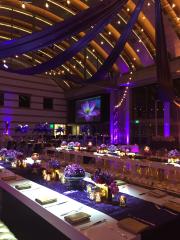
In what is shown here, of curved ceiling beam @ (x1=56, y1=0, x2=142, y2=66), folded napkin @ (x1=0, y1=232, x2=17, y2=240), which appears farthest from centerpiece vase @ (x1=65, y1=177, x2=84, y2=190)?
curved ceiling beam @ (x1=56, y1=0, x2=142, y2=66)

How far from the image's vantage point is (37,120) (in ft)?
63.5

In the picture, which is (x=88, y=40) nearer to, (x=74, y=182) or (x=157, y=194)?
(x=74, y=182)

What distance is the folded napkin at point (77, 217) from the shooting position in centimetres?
203

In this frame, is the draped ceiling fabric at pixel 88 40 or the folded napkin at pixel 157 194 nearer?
the folded napkin at pixel 157 194

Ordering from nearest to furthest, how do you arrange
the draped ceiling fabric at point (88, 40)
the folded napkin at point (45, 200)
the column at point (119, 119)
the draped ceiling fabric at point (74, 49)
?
the folded napkin at point (45, 200) → the draped ceiling fabric at point (88, 40) → the draped ceiling fabric at point (74, 49) → the column at point (119, 119)

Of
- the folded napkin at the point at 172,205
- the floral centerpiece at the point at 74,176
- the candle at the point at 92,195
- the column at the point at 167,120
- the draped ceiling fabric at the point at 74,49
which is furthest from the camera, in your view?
the column at the point at 167,120

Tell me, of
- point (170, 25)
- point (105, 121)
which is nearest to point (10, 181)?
point (170, 25)

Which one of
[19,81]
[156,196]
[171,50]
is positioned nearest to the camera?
[156,196]

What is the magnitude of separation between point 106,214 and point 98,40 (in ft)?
45.9

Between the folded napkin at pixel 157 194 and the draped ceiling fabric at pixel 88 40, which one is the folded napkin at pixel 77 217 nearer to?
the folded napkin at pixel 157 194

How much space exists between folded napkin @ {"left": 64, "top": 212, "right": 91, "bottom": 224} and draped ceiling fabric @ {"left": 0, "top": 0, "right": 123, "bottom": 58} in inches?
149

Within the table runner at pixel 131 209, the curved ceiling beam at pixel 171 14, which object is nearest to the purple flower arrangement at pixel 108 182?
the table runner at pixel 131 209

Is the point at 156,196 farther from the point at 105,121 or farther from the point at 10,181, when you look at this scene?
the point at 105,121

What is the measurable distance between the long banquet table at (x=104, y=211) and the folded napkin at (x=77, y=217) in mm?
36
